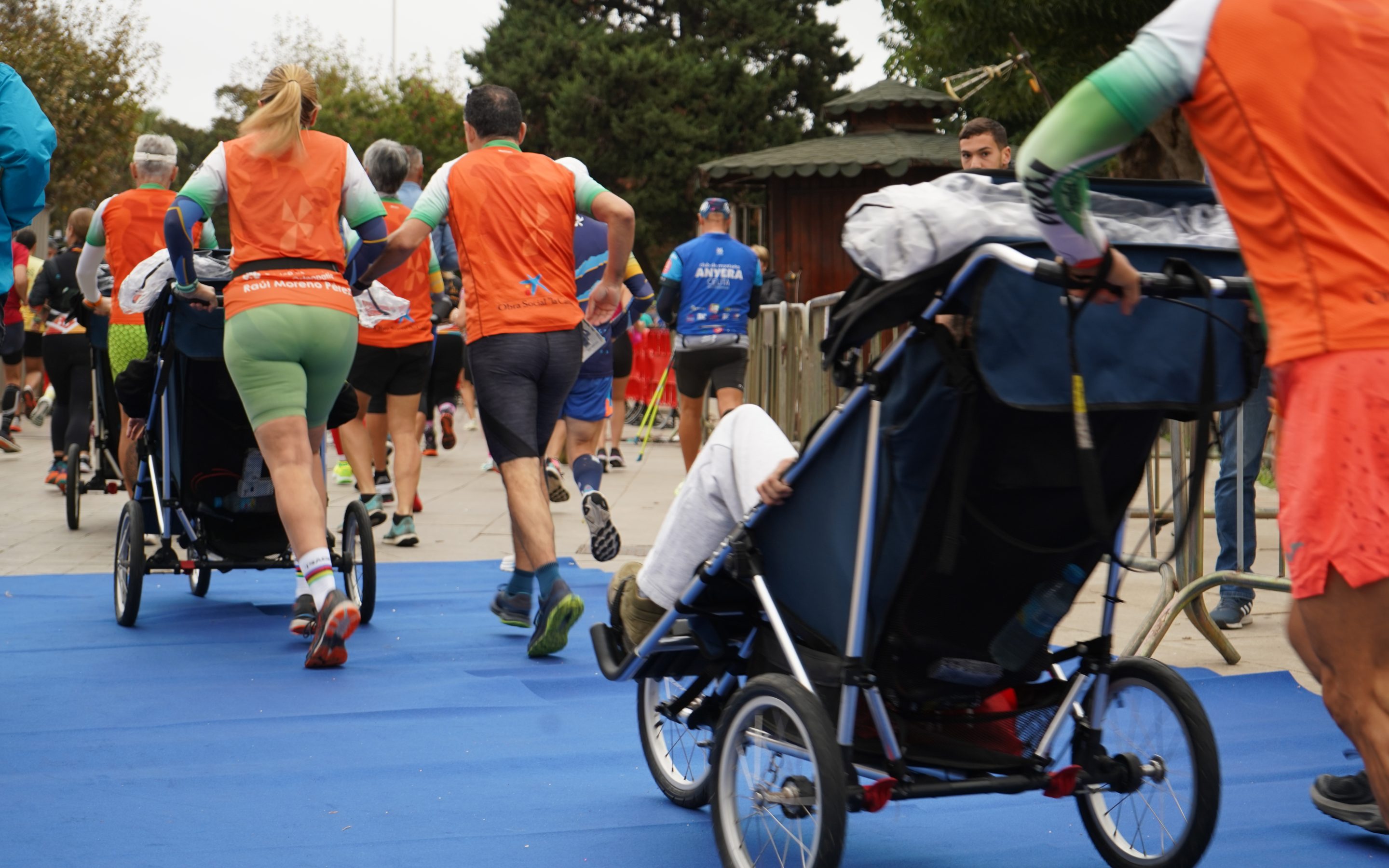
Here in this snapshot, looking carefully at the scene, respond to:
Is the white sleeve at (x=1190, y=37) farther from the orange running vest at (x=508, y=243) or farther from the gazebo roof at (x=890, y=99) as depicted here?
the gazebo roof at (x=890, y=99)

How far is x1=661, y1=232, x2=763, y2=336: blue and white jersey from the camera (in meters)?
11.0

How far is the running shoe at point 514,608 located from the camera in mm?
6023

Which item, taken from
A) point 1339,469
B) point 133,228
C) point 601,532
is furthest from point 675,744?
point 133,228

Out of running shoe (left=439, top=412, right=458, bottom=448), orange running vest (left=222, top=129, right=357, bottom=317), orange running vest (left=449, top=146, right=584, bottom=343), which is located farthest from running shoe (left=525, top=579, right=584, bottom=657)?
running shoe (left=439, top=412, right=458, bottom=448)

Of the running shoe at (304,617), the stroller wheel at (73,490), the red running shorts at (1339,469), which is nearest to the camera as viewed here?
the red running shorts at (1339,469)

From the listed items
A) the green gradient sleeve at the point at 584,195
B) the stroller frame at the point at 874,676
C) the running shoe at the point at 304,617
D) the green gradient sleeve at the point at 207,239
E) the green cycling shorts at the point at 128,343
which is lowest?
the running shoe at the point at 304,617

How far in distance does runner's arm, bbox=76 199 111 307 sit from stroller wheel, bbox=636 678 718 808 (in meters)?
4.11

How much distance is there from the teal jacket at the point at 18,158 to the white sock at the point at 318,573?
4.75ft

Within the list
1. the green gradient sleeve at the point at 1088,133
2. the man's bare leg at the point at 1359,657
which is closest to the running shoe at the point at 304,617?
the green gradient sleeve at the point at 1088,133

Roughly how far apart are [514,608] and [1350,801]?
3.38 m

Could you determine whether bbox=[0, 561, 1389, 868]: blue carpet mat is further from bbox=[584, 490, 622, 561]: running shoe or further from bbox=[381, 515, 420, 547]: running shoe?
bbox=[381, 515, 420, 547]: running shoe

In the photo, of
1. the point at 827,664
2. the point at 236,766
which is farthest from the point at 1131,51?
the point at 236,766

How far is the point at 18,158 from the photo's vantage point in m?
4.29

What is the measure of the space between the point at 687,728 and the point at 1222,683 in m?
2.18
